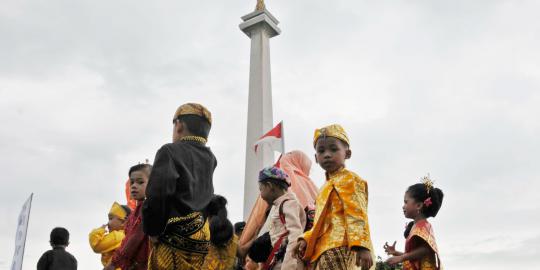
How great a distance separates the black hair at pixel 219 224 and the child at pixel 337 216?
965 millimetres

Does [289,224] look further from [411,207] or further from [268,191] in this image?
[411,207]

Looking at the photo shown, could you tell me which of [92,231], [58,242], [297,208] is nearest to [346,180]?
[297,208]

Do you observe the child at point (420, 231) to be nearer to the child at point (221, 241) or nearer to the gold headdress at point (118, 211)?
the child at point (221, 241)

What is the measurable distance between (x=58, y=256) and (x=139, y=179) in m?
2.55

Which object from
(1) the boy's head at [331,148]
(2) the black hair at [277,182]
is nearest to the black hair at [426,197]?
(2) the black hair at [277,182]

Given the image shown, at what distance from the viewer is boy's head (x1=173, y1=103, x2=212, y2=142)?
10.9 feet

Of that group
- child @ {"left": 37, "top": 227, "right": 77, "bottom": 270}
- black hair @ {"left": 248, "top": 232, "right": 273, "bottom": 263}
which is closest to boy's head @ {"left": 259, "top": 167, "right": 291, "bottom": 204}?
black hair @ {"left": 248, "top": 232, "right": 273, "bottom": 263}

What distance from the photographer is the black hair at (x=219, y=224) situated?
3.85m

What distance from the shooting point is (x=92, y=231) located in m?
4.44

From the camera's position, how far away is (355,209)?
2.81m

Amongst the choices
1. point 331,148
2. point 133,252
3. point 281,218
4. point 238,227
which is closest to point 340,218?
point 331,148

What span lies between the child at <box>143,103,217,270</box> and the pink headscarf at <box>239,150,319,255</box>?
1.03 meters

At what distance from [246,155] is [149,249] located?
10.8 m

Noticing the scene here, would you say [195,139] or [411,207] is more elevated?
[195,139]
